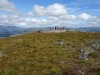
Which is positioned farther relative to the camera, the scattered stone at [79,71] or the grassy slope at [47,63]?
the grassy slope at [47,63]

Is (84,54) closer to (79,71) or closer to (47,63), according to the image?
(47,63)

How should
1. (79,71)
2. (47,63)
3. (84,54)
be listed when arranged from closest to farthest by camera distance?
(79,71) → (47,63) → (84,54)

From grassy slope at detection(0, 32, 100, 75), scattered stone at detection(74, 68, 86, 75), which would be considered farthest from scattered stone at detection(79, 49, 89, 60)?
scattered stone at detection(74, 68, 86, 75)

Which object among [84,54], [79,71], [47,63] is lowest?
[79,71]

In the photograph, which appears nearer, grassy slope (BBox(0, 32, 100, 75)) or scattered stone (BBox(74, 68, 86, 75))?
scattered stone (BBox(74, 68, 86, 75))

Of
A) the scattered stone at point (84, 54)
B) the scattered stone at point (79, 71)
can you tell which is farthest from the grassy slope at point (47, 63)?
the scattered stone at point (84, 54)

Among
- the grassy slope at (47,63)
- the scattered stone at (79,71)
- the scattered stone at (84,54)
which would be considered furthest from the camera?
the scattered stone at (84,54)

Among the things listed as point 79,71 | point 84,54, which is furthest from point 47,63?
point 84,54

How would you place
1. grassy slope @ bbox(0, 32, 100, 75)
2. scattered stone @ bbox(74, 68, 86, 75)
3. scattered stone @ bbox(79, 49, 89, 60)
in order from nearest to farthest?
1. scattered stone @ bbox(74, 68, 86, 75)
2. grassy slope @ bbox(0, 32, 100, 75)
3. scattered stone @ bbox(79, 49, 89, 60)

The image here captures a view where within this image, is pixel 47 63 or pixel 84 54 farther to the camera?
pixel 84 54

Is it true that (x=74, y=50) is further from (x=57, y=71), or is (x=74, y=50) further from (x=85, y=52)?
(x=57, y=71)

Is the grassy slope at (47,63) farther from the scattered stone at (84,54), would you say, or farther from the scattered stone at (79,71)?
the scattered stone at (84,54)

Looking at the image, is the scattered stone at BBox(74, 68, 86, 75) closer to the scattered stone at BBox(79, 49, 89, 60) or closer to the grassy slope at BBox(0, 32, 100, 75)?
the grassy slope at BBox(0, 32, 100, 75)

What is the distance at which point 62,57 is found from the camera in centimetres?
3647
